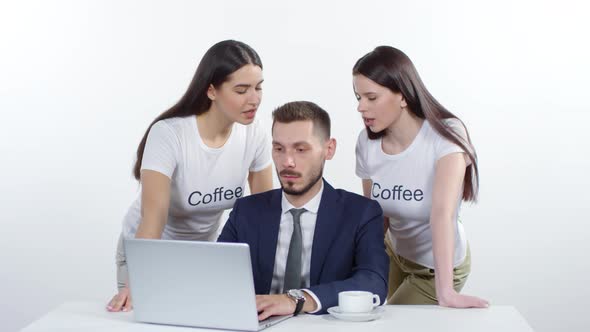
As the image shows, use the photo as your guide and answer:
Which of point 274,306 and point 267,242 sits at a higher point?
point 267,242

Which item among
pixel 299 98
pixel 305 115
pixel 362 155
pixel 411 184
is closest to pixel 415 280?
pixel 411 184

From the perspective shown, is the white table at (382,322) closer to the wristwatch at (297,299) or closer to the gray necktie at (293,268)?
the wristwatch at (297,299)

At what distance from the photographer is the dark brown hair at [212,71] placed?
10.1 feet

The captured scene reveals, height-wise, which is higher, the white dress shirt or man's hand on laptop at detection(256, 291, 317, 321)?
the white dress shirt

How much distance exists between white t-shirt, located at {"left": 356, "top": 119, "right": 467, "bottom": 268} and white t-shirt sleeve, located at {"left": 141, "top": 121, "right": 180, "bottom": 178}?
26.7 inches

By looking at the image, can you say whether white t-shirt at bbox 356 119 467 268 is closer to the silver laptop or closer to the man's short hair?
the man's short hair

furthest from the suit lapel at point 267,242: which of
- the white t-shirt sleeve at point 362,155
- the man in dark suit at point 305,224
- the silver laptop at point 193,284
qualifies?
the white t-shirt sleeve at point 362,155

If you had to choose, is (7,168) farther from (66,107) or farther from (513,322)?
(513,322)

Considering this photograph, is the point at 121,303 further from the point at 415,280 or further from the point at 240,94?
the point at 415,280

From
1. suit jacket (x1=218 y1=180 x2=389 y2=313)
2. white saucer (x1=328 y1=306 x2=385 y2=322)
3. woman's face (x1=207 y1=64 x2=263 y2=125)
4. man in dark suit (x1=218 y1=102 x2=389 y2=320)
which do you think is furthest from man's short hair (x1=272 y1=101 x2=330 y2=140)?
white saucer (x1=328 y1=306 x2=385 y2=322)

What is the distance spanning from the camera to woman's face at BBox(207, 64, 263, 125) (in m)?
3.08

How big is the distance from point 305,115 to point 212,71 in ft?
1.58

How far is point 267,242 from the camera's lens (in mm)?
2768

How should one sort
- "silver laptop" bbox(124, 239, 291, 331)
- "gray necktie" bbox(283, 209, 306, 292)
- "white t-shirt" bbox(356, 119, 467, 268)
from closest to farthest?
"silver laptop" bbox(124, 239, 291, 331) < "gray necktie" bbox(283, 209, 306, 292) < "white t-shirt" bbox(356, 119, 467, 268)
